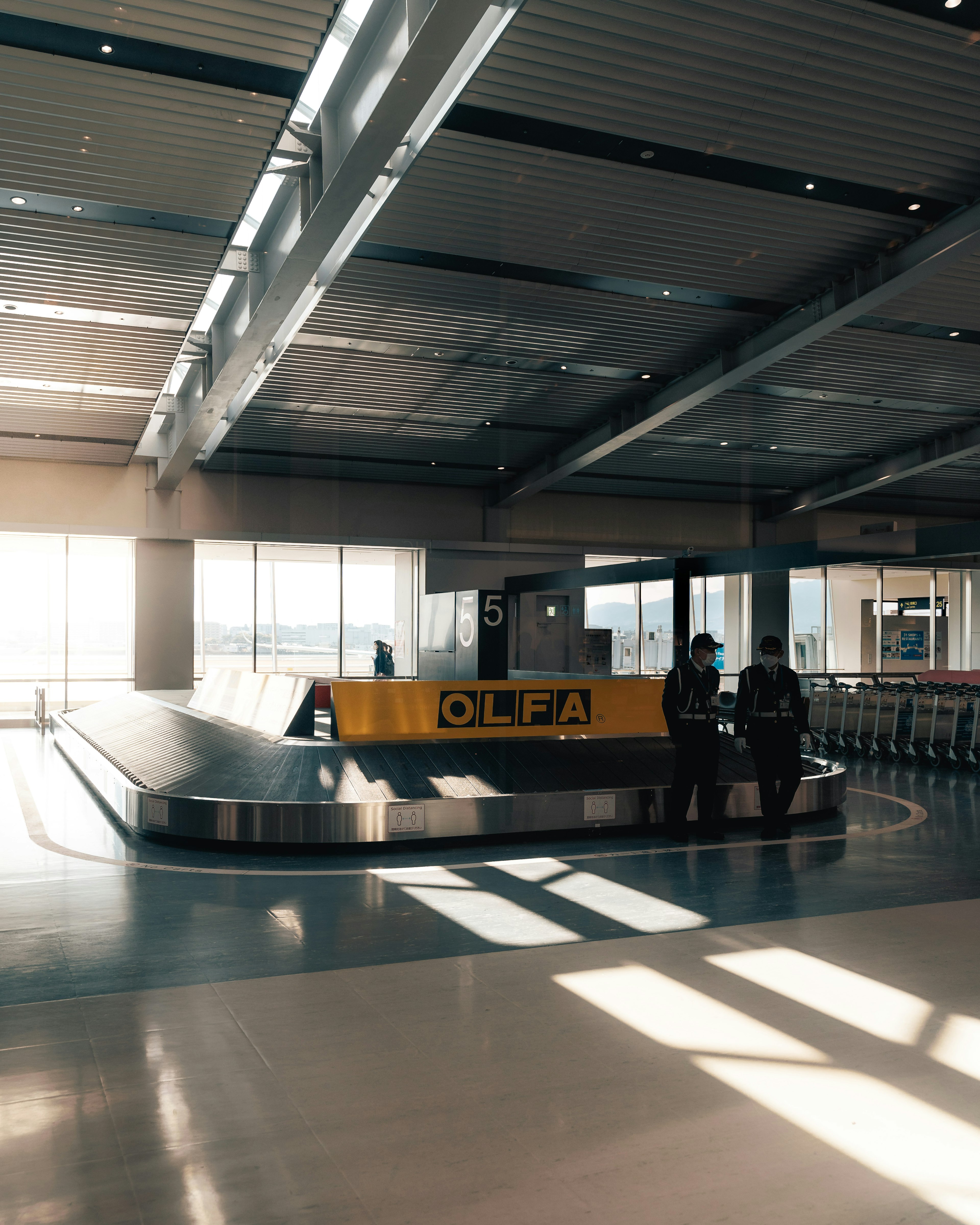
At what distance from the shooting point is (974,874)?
655cm

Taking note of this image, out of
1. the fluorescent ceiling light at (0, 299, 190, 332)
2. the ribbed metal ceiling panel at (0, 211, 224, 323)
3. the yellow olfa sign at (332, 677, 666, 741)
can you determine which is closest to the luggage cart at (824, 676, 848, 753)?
the yellow olfa sign at (332, 677, 666, 741)

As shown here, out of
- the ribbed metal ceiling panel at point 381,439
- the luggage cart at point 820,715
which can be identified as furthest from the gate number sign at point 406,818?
the ribbed metal ceiling panel at point 381,439

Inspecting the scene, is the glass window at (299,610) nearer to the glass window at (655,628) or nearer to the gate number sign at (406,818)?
the glass window at (655,628)

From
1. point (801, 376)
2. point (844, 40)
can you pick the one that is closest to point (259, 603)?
point (801, 376)

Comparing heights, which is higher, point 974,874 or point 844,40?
point 844,40

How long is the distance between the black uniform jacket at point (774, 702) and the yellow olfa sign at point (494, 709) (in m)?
1.50

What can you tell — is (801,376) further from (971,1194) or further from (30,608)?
(30,608)

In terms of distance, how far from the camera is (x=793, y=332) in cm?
1366

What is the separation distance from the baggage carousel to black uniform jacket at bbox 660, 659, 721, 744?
2.61 feet

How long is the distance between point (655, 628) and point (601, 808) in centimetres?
1986

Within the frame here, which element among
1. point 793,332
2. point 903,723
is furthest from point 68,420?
point 903,723

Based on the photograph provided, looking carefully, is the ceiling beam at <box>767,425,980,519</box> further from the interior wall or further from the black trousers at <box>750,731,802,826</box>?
the black trousers at <box>750,731,802,826</box>

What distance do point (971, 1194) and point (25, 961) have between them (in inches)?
165

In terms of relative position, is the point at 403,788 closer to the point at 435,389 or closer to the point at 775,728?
the point at 775,728
